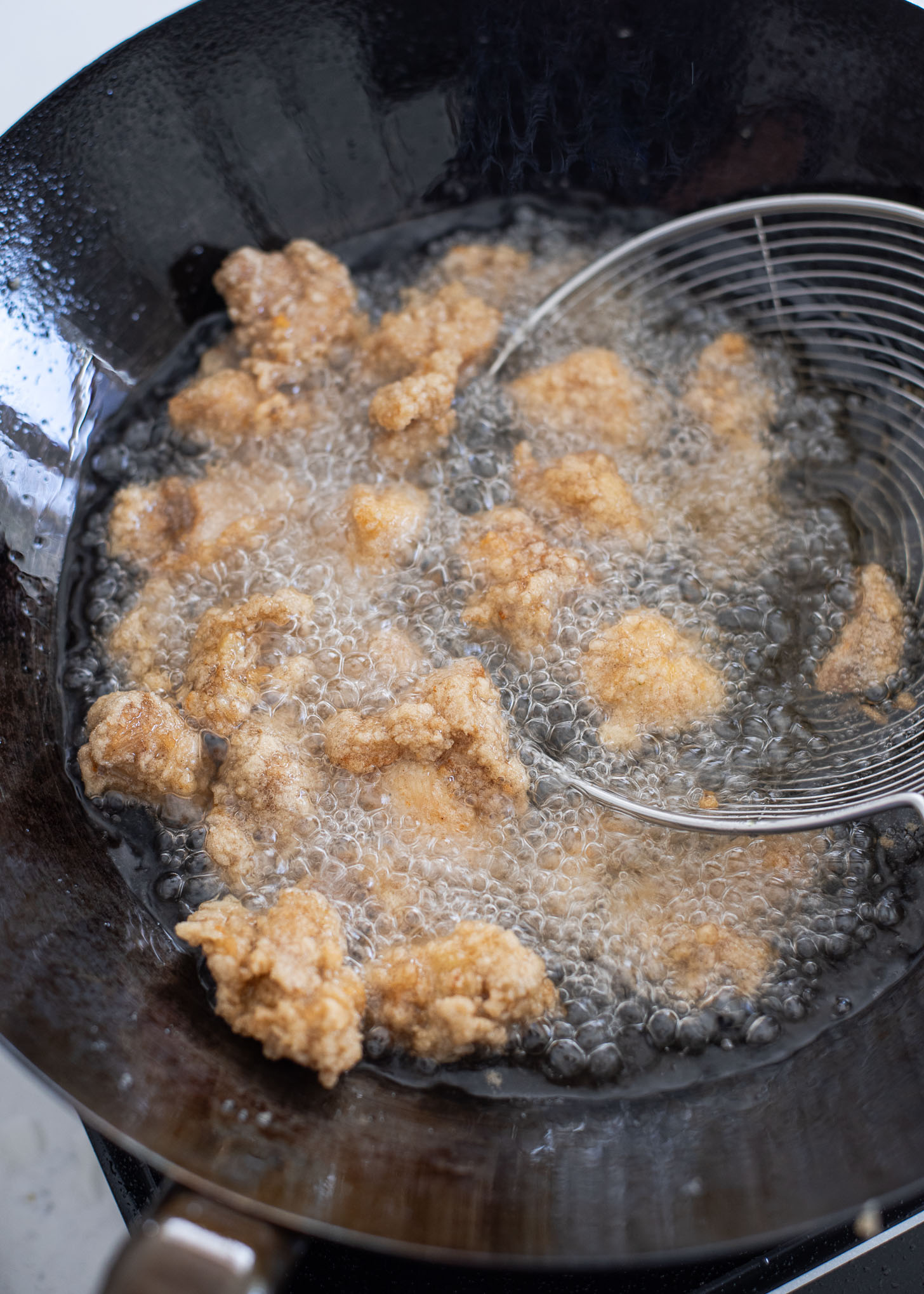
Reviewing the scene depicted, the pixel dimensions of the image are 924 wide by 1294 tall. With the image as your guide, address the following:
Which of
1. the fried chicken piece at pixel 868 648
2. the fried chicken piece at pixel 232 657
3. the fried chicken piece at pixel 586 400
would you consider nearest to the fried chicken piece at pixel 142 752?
the fried chicken piece at pixel 232 657

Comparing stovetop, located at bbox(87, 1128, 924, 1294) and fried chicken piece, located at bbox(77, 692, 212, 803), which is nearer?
stovetop, located at bbox(87, 1128, 924, 1294)

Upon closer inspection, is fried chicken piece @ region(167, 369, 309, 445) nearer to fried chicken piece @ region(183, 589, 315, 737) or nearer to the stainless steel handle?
fried chicken piece @ region(183, 589, 315, 737)

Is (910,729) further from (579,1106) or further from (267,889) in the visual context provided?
(267,889)

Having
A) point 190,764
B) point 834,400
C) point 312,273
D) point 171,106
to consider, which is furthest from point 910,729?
point 171,106

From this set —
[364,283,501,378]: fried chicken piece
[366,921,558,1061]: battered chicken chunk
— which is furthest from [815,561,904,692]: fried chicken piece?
[364,283,501,378]: fried chicken piece

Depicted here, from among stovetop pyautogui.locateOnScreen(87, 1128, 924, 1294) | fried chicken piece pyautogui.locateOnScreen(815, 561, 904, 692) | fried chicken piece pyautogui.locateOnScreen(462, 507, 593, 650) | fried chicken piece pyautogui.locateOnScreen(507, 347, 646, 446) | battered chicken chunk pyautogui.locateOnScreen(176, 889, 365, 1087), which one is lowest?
stovetop pyautogui.locateOnScreen(87, 1128, 924, 1294)

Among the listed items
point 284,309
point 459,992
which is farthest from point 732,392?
point 459,992

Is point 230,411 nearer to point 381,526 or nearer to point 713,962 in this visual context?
point 381,526
